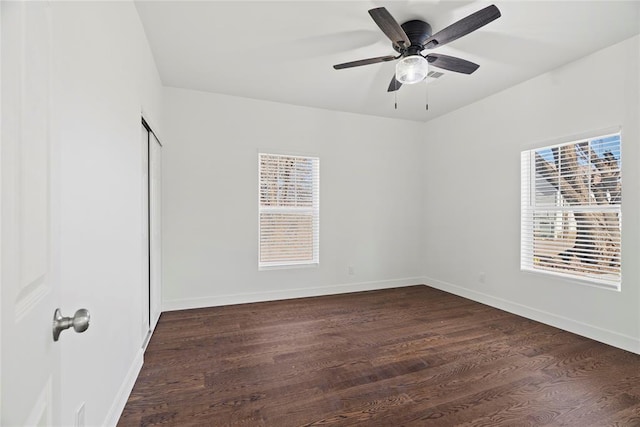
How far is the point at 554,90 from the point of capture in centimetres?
332

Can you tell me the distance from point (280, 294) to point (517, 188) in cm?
333

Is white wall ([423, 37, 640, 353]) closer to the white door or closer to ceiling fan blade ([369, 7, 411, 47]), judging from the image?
ceiling fan blade ([369, 7, 411, 47])

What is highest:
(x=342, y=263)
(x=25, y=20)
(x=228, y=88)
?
(x=228, y=88)

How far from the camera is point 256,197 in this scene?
4184 millimetres

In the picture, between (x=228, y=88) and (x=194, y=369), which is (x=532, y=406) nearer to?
(x=194, y=369)

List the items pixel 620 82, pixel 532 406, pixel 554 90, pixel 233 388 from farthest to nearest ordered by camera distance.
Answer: pixel 554 90 → pixel 620 82 → pixel 233 388 → pixel 532 406

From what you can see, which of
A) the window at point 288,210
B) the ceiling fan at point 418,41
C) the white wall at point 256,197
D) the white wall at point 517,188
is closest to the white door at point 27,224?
the ceiling fan at point 418,41

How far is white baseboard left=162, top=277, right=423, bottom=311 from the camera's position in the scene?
152 inches

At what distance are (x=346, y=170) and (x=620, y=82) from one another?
3.06m

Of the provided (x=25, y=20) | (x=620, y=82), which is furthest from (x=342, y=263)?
(x=25, y=20)

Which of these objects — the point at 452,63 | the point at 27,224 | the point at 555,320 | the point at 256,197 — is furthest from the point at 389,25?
the point at 555,320

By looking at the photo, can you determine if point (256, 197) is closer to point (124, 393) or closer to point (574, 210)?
point (124, 393)

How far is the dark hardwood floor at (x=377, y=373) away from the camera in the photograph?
6.27ft

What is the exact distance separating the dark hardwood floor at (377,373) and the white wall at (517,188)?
11.7 inches
